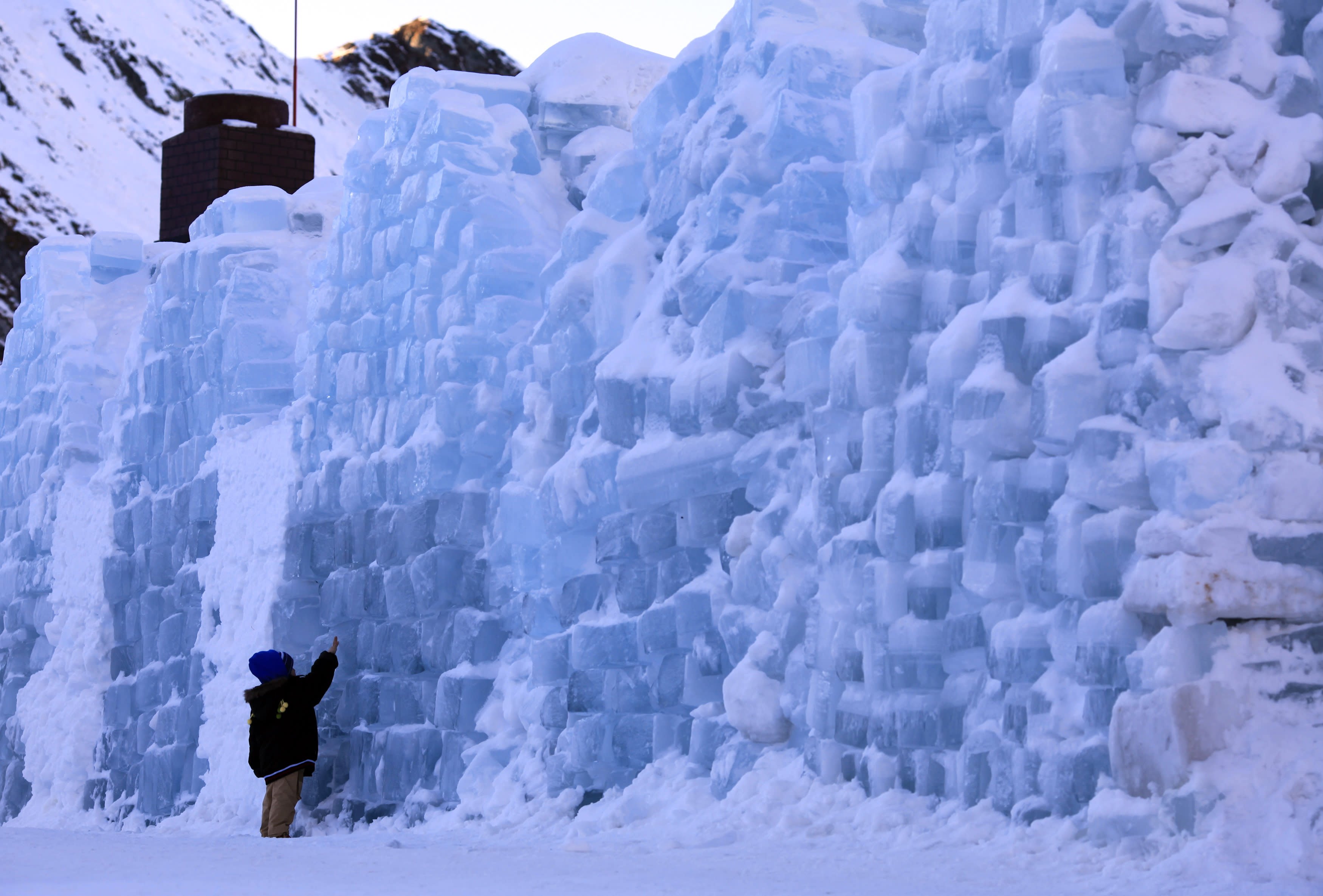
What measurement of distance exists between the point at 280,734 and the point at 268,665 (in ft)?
0.89

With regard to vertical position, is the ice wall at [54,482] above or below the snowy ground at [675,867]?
above

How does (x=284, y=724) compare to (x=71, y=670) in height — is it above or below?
below

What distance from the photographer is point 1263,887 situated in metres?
3.05

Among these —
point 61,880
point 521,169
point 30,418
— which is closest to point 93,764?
point 30,418

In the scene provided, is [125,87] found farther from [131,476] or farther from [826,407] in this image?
[826,407]

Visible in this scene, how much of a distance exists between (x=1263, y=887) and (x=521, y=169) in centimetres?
492

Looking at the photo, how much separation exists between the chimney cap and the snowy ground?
31.4ft

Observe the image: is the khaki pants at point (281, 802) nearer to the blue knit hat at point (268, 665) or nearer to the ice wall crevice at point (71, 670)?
the blue knit hat at point (268, 665)

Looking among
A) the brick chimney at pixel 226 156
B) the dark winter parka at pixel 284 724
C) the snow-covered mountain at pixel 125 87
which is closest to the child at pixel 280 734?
the dark winter parka at pixel 284 724

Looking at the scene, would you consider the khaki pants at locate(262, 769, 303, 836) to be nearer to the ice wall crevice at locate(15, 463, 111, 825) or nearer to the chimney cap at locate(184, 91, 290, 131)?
the ice wall crevice at locate(15, 463, 111, 825)

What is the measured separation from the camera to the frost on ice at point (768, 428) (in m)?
3.56

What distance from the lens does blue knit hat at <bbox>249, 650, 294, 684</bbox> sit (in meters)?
6.66

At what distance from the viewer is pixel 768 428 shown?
5191 mm

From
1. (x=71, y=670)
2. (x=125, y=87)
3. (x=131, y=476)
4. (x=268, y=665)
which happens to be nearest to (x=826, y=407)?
(x=268, y=665)
